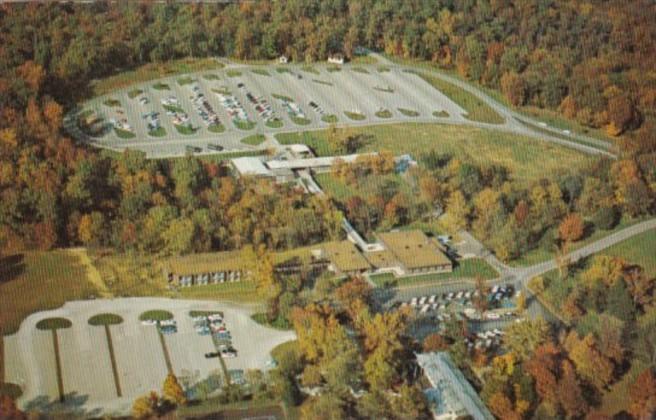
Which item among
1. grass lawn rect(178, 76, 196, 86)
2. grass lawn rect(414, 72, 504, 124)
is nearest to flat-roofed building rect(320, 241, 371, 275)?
grass lawn rect(414, 72, 504, 124)

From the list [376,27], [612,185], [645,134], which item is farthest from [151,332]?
[376,27]

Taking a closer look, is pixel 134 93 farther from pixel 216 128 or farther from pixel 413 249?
pixel 413 249

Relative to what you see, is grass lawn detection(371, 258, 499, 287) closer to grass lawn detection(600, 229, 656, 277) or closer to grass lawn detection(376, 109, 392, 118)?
grass lawn detection(600, 229, 656, 277)

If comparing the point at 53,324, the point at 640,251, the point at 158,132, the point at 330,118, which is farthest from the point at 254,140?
the point at 640,251

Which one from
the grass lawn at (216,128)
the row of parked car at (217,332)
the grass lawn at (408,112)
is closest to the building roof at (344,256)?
the row of parked car at (217,332)

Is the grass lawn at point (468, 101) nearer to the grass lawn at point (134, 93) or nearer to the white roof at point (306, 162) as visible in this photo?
the white roof at point (306, 162)

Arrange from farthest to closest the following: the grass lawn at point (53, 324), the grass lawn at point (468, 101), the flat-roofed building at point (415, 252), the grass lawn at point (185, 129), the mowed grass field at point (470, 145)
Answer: the grass lawn at point (468, 101)
the grass lawn at point (185, 129)
the mowed grass field at point (470, 145)
the flat-roofed building at point (415, 252)
the grass lawn at point (53, 324)

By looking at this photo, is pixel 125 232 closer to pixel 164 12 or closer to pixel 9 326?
pixel 9 326

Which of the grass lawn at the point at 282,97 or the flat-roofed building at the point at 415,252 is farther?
the grass lawn at the point at 282,97
